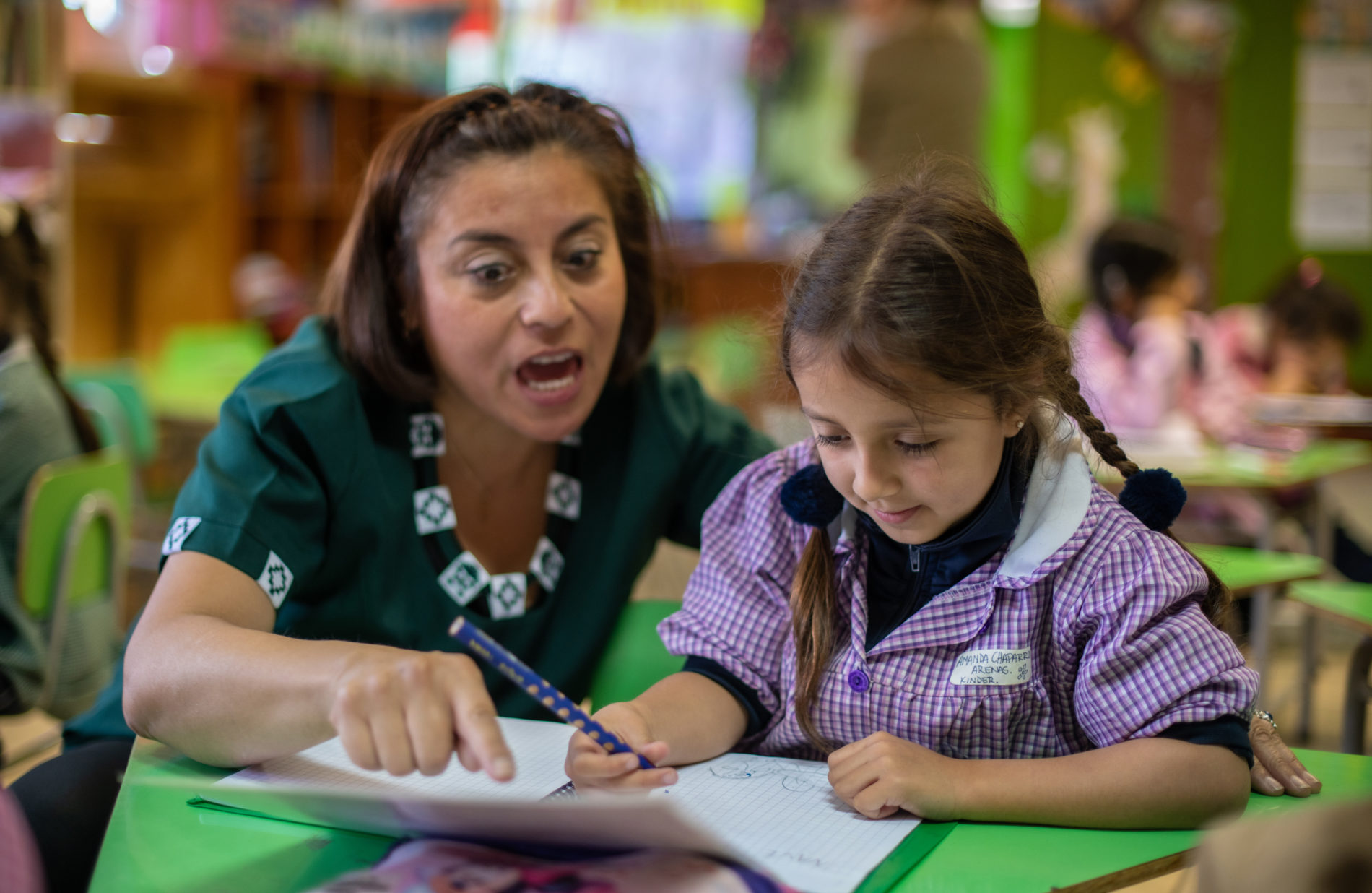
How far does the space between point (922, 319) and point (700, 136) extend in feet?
23.1

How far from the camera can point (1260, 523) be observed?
132 inches

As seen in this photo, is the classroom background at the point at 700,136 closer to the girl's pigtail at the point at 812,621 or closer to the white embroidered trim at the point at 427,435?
the white embroidered trim at the point at 427,435

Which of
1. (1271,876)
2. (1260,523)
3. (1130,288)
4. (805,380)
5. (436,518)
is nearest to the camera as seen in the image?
(1271,876)

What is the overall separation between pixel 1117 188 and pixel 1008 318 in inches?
237

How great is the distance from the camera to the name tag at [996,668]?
958 millimetres

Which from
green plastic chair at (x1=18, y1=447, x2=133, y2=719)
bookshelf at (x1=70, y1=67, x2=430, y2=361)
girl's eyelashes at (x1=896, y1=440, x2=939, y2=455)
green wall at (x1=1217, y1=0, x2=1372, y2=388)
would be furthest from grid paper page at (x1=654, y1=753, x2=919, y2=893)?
green wall at (x1=1217, y1=0, x2=1372, y2=388)

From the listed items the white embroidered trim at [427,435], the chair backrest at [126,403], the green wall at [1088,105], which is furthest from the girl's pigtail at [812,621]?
the green wall at [1088,105]

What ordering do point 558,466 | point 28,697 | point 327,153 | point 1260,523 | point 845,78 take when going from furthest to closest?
point 845,78 → point 327,153 → point 1260,523 → point 28,697 → point 558,466

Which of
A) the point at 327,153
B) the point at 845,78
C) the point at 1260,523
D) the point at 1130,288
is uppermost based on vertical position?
the point at 845,78

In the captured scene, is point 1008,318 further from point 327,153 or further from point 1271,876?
point 327,153

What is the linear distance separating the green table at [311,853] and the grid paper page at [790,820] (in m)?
0.03

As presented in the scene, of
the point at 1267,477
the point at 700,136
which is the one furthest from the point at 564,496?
the point at 700,136

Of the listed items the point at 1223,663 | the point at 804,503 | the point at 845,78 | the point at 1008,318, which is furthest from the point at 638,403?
the point at 845,78

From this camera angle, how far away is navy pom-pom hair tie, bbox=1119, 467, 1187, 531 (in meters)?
0.98
